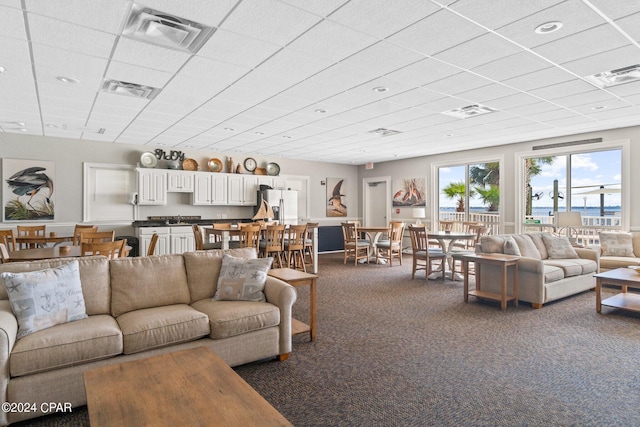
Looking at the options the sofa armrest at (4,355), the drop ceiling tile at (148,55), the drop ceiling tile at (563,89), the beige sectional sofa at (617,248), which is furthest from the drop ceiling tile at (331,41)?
the beige sectional sofa at (617,248)

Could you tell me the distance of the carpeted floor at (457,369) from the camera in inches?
89.0

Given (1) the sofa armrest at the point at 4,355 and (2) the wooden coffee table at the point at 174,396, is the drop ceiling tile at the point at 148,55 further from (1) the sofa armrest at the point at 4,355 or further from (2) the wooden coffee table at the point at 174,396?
(2) the wooden coffee table at the point at 174,396

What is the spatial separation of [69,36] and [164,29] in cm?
77

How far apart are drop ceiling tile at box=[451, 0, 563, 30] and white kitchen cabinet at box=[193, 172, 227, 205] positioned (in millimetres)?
6745

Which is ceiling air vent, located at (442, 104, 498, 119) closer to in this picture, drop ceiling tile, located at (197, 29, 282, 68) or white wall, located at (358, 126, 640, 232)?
white wall, located at (358, 126, 640, 232)

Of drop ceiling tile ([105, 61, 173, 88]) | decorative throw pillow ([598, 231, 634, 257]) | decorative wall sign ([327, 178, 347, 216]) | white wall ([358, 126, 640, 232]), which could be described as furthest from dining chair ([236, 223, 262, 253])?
decorative throw pillow ([598, 231, 634, 257])

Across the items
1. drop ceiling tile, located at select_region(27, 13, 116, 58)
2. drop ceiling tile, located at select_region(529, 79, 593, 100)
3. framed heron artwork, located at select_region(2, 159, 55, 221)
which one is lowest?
framed heron artwork, located at select_region(2, 159, 55, 221)

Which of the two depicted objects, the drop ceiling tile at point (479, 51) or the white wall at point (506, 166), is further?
the white wall at point (506, 166)

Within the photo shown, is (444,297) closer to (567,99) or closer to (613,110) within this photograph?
(567,99)

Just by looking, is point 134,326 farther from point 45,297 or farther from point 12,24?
point 12,24

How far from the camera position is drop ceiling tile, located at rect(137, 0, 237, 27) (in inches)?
98.0

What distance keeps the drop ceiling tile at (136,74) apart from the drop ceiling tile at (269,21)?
4.28ft

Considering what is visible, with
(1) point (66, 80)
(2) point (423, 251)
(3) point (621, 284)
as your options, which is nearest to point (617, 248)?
(3) point (621, 284)

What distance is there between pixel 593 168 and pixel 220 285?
7116 mm
